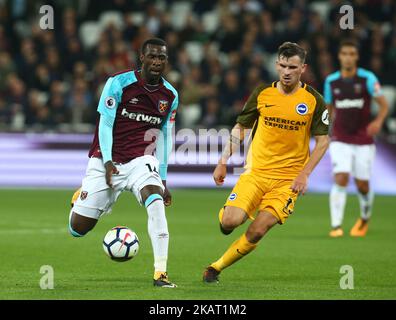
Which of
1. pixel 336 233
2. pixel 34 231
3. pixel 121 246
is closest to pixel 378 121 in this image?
pixel 336 233

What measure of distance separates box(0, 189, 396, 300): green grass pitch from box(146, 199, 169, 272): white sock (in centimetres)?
24

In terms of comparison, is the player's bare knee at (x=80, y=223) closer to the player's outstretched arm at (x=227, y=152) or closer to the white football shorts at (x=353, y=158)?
the player's outstretched arm at (x=227, y=152)

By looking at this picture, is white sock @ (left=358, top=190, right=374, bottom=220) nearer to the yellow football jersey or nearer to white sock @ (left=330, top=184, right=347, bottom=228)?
white sock @ (left=330, top=184, right=347, bottom=228)

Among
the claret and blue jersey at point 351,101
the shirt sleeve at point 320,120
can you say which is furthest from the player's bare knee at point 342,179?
the shirt sleeve at point 320,120

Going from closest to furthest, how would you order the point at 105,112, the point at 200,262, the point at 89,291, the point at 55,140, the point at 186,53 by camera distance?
the point at 89,291 → the point at 105,112 → the point at 200,262 → the point at 55,140 → the point at 186,53

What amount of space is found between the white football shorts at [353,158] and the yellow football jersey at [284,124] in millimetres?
4295

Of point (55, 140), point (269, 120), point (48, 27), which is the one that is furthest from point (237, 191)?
point (48, 27)

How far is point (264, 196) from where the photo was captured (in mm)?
9039

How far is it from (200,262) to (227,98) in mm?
10010

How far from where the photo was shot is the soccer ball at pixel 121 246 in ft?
27.6

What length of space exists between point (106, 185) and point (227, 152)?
3.61 feet

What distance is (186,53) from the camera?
2127 cm

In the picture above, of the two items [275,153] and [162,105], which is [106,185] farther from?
[275,153]

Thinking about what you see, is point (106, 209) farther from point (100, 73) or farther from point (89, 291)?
point (100, 73)
